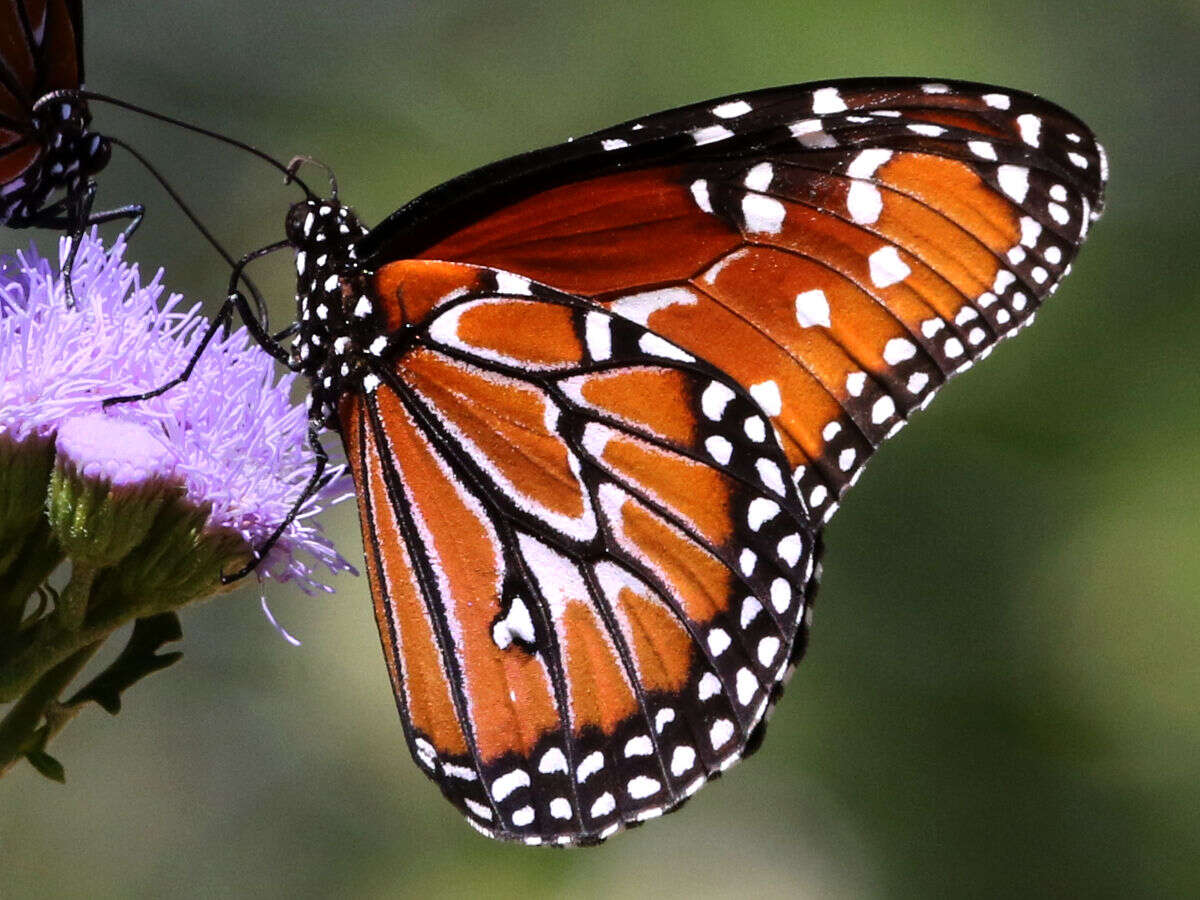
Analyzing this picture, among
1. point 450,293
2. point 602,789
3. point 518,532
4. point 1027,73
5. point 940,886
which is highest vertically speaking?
point 1027,73

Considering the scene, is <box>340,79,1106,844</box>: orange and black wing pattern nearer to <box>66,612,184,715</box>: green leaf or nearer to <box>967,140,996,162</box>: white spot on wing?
<box>967,140,996,162</box>: white spot on wing

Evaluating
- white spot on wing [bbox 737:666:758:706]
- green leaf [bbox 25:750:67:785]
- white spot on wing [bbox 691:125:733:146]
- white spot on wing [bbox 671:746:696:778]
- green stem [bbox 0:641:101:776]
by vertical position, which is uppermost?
white spot on wing [bbox 691:125:733:146]

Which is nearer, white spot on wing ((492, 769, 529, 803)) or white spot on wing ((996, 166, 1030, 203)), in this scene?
white spot on wing ((492, 769, 529, 803))

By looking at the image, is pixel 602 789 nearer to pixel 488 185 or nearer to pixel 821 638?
pixel 488 185

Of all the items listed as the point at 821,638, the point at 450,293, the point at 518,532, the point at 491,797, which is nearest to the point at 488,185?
the point at 450,293

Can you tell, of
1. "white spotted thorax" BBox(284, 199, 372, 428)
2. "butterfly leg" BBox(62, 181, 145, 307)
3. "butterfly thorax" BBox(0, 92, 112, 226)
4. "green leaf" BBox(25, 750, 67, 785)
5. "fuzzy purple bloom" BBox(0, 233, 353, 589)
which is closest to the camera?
"green leaf" BBox(25, 750, 67, 785)

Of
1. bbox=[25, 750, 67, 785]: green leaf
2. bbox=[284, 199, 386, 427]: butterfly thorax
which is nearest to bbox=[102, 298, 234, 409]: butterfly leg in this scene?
bbox=[284, 199, 386, 427]: butterfly thorax

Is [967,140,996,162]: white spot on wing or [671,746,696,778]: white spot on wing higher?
[967,140,996,162]: white spot on wing
